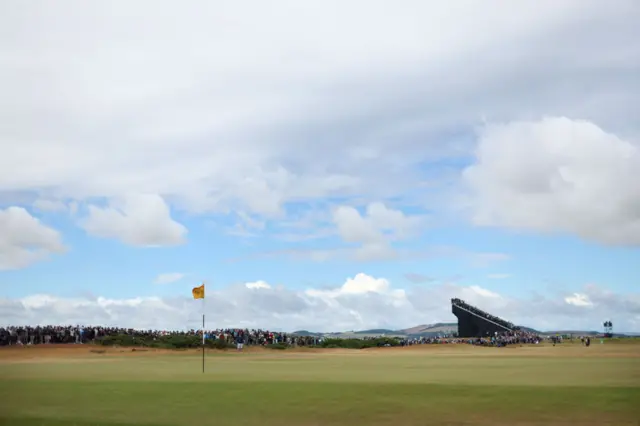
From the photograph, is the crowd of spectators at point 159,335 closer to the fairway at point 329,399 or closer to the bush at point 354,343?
the bush at point 354,343

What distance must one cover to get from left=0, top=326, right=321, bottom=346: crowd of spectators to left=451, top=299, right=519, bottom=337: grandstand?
2182 centimetres

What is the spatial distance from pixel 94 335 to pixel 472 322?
2081 inches

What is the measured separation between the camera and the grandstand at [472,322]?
98.9 meters

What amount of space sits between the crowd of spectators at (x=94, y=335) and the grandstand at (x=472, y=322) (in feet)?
71.6

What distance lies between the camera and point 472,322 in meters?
99.4

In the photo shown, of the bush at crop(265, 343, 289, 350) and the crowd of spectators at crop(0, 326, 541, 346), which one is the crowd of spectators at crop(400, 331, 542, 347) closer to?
the crowd of spectators at crop(0, 326, 541, 346)

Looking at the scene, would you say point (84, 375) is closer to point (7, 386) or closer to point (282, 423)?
point (7, 386)

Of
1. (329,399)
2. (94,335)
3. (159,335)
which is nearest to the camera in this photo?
(329,399)

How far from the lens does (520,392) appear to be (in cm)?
2317

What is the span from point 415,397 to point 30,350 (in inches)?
2111

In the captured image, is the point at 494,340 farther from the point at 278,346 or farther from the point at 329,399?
the point at 329,399

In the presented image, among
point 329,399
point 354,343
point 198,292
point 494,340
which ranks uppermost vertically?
point 198,292

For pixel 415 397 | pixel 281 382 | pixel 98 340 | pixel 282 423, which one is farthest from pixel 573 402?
pixel 98 340

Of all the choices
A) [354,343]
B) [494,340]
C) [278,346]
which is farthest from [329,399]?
[354,343]
